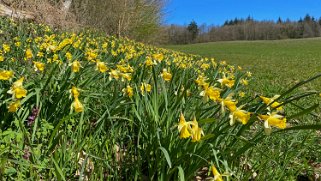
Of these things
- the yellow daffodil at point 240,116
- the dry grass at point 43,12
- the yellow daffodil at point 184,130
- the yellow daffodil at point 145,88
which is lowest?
the yellow daffodil at point 184,130

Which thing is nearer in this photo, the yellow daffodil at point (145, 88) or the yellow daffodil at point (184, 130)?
the yellow daffodil at point (184, 130)

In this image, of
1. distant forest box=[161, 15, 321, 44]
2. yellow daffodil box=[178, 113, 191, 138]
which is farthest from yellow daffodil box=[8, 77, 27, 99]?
distant forest box=[161, 15, 321, 44]

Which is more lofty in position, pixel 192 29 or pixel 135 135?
pixel 192 29

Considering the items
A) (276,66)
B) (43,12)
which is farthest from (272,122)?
(276,66)

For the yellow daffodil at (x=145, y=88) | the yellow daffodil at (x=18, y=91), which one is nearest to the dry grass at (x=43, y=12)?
the yellow daffodil at (x=145, y=88)

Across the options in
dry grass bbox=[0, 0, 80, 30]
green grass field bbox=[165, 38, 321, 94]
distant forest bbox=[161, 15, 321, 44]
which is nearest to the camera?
green grass field bbox=[165, 38, 321, 94]

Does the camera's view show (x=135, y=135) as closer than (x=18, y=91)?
No

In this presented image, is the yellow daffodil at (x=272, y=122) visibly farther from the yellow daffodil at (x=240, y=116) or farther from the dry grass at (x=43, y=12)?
the dry grass at (x=43, y=12)

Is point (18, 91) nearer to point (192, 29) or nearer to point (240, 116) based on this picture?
point (240, 116)

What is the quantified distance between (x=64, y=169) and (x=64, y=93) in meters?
0.62

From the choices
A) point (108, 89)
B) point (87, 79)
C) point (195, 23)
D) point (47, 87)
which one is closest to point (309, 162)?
point (108, 89)

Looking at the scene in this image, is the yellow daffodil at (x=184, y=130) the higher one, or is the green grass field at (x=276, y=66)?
the yellow daffodil at (x=184, y=130)

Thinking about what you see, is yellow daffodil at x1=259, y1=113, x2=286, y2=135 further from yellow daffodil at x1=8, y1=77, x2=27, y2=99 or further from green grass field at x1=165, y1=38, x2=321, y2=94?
green grass field at x1=165, y1=38, x2=321, y2=94

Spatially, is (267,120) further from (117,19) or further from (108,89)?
(117,19)
